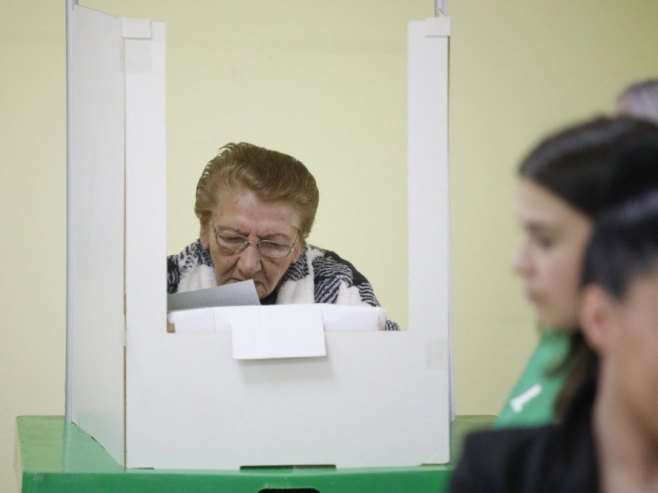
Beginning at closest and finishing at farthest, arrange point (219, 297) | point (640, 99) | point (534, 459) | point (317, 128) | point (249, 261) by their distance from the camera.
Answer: point (534, 459)
point (640, 99)
point (219, 297)
point (249, 261)
point (317, 128)

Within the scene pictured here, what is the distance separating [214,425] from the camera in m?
1.65

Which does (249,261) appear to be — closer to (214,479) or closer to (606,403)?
(214,479)

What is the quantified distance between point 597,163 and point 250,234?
4.86 ft

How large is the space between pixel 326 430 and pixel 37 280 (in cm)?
181

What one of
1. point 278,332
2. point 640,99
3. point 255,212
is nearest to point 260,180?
point 255,212

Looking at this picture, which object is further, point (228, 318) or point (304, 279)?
point (304, 279)

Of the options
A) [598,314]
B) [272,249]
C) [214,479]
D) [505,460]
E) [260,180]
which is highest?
[260,180]

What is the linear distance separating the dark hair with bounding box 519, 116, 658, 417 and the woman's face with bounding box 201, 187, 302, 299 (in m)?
1.43

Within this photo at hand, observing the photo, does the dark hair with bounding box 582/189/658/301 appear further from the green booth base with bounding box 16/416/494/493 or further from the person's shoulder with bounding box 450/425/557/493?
the green booth base with bounding box 16/416/494/493

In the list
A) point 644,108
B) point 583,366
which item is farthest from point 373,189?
point 583,366

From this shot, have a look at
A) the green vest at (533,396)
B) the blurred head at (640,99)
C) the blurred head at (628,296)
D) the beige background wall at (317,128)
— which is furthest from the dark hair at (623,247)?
the beige background wall at (317,128)

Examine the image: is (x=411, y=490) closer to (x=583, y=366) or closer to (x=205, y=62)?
(x=583, y=366)

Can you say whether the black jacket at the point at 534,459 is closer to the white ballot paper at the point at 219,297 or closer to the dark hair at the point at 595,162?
the dark hair at the point at 595,162

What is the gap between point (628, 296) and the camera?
2.32ft
